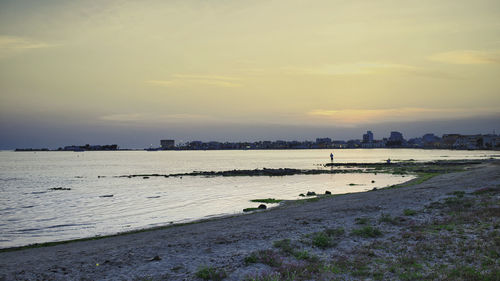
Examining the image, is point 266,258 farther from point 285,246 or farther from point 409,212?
point 409,212

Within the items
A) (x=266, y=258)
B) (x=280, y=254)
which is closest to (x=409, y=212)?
(x=280, y=254)

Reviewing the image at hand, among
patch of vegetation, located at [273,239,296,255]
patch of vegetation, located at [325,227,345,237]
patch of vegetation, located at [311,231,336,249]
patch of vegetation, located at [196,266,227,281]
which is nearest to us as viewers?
patch of vegetation, located at [196,266,227,281]

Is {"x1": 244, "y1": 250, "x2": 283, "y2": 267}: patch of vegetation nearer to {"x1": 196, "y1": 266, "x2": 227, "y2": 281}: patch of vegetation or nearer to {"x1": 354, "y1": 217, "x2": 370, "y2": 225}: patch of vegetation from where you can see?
{"x1": 196, "y1": 266, "x2": 227, "y2": 281}: patch of vegetation

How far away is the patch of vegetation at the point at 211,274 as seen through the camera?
37.3 ft

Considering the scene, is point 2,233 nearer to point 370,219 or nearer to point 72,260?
point 72,260

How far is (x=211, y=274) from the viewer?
37.4 ft

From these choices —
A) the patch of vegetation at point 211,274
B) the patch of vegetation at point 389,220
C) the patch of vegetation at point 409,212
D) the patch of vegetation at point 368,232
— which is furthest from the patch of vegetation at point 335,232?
the patch of vegetation at point 211,274

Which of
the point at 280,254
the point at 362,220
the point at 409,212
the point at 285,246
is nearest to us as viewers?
the point at 280,254

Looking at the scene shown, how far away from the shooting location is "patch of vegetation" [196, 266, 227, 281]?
1138 centimetres

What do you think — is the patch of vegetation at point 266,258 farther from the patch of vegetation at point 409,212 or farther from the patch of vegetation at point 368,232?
the patch of vegetation at point 409,212

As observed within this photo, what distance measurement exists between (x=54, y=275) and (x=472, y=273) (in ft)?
45.2

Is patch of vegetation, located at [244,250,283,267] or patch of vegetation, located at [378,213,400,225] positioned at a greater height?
patch of vegetation, located at [378,213,400,225]

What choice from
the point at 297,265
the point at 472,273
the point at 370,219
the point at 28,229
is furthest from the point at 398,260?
the point at 28,229

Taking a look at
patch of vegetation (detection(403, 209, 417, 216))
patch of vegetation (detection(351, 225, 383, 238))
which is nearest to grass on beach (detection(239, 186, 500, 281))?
patch of vegetation (detection(351, 225, 383, 238))
